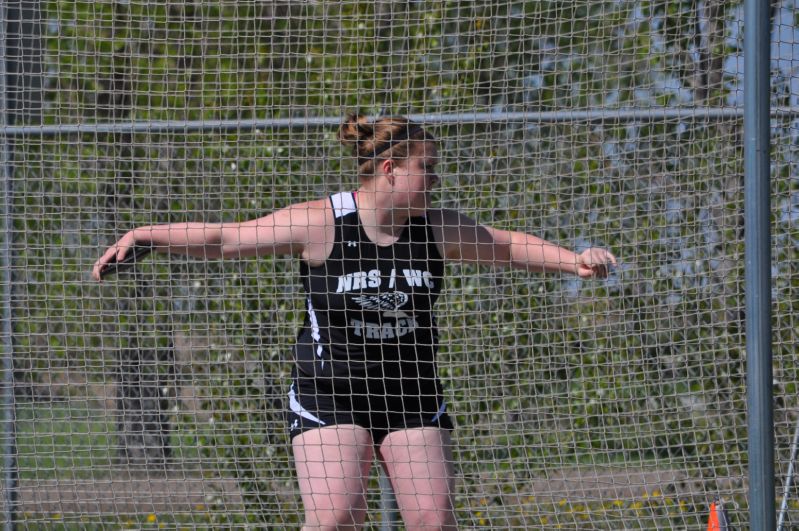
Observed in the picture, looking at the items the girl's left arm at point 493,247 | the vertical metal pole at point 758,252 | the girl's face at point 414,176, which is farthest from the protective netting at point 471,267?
the vertical metal pole at point 758,252

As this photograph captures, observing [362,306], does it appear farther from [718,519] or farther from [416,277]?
[718,519]

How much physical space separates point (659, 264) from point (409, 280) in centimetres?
135

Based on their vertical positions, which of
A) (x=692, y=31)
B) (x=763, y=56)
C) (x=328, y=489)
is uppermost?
(x=692, y=31)

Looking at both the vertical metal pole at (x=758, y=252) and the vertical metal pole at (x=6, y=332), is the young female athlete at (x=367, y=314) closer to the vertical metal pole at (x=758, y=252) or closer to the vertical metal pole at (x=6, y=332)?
the vertical metal pole at (x=758, y=252)

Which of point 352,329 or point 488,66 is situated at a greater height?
point 488,66

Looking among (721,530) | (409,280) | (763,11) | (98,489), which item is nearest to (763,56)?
(763,11)

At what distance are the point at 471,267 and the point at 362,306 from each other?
4.22 feet

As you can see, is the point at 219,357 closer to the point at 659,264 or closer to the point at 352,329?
the point at 352,329

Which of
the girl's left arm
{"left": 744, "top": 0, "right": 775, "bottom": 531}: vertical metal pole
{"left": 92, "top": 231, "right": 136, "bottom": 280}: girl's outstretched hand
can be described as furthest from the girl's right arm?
{"left": 744, "top": 0, "right": 775, "bottom": 531}: vertical metal pole

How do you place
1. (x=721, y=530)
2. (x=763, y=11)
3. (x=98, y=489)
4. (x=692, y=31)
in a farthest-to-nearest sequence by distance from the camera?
(x=98, y=489), (x=692, y=31), (x=721, y=530), (x=763, y=11)

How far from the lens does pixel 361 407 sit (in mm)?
3137

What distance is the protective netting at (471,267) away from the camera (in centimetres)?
377

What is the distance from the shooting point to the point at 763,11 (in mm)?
2559

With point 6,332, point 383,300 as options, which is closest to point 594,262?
point 383,300
